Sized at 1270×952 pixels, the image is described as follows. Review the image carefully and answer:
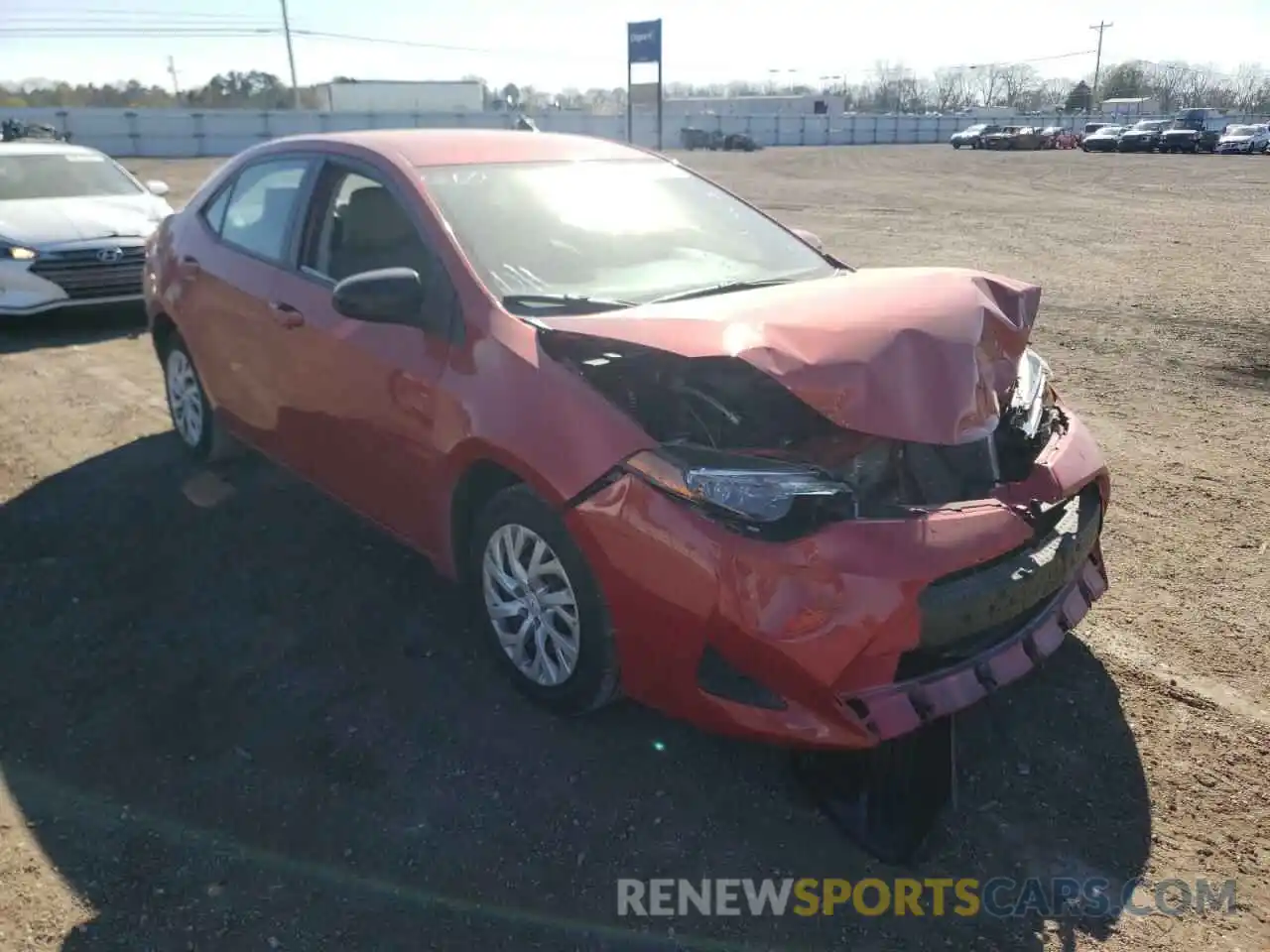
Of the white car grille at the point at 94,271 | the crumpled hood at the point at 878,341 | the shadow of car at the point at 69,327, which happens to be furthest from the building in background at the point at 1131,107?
the crumpled hood at the point at 878,341

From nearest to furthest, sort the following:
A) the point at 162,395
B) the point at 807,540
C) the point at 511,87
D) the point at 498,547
Result: the point at 807,540 → the point at 498,547 → the point at 162,395 → the point at 511,87

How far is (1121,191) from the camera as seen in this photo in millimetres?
22250

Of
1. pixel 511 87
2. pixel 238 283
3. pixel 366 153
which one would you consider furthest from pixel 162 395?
pixel 511 87

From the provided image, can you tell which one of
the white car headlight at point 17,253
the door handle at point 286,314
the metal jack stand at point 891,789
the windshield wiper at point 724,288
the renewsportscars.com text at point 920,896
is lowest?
the renewsportscars.com text at point 920,896

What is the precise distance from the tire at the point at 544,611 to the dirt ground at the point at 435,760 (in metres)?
0.15

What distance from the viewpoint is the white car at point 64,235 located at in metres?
7.92

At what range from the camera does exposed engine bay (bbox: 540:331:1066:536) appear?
2.60 m

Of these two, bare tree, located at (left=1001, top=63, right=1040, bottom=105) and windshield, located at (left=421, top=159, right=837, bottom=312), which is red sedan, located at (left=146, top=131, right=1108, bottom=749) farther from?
bare tree, located at (left=1001, top=63, right=1040, bottom=105)

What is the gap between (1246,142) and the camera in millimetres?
42062

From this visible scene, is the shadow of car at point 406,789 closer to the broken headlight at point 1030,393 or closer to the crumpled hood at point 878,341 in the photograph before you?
the broken headlight at point 1030,393

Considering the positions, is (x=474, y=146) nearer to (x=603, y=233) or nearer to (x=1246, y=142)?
(x=603, y=233)

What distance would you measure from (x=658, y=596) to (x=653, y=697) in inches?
13.6

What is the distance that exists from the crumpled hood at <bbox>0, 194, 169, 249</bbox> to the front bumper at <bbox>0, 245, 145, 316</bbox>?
0.58ft

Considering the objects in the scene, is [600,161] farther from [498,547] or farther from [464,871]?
[464,871]
